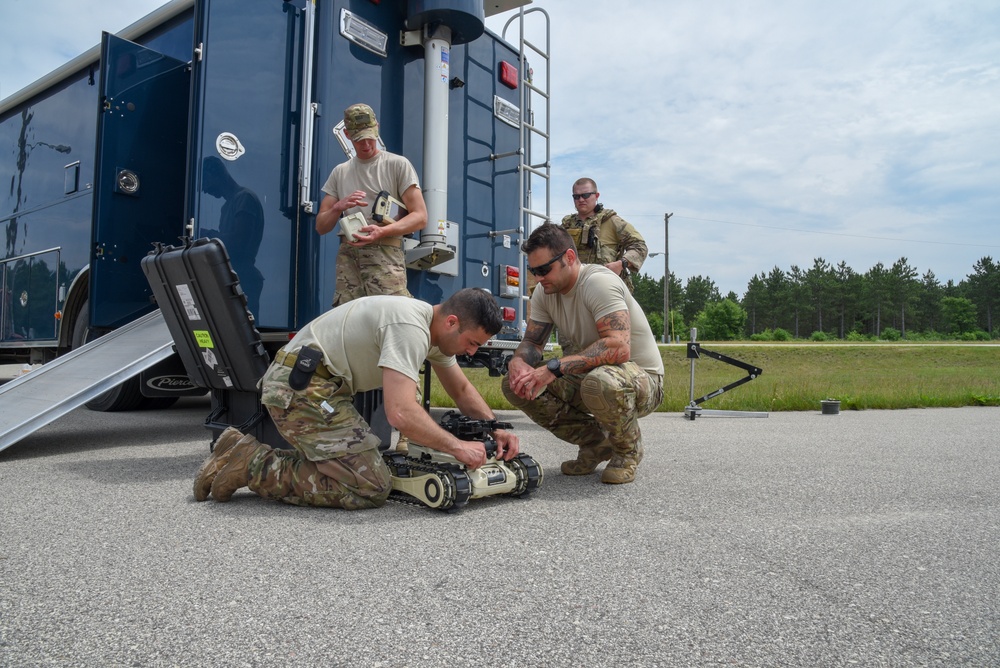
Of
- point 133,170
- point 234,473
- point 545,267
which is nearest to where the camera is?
point 234,473

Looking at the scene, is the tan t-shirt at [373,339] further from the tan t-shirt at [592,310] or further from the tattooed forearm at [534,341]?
the tan t-shirt at [592,310]

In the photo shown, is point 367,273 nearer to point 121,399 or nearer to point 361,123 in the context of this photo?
point 361,123

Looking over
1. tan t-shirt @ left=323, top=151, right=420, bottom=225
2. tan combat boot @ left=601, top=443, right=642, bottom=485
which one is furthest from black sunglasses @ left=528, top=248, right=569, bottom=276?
tan t-shirt @ left=323, top=151, right=420, bottom=225

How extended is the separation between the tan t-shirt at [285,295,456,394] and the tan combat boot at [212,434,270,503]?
47 cm

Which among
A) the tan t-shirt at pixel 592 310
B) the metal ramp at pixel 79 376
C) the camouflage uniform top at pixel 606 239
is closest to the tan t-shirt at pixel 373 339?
the tan t-shirt at pixel 592 310

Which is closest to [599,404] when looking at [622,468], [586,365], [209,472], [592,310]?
[586,365]

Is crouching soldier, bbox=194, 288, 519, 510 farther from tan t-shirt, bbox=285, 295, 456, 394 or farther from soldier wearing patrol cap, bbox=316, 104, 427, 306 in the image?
soldier wearing patrol cap, bbox=316, 104, 427, 306

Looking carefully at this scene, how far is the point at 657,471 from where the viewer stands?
12.7 ft

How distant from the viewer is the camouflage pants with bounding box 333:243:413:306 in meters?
4.36

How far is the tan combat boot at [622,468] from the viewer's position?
349 centimetres

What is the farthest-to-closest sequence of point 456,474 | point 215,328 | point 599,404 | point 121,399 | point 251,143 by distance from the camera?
1. point 121,399
2. point 251,143
3. point 215,328
4. point 599,404
5. point 456,474

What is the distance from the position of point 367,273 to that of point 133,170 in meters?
1.99

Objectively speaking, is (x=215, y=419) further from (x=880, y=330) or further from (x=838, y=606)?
(x=880, y=330)

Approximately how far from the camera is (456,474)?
289cm
